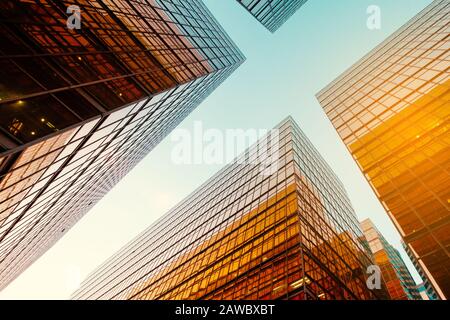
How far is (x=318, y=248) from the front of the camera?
1759cm

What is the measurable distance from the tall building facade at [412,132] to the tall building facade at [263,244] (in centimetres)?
475

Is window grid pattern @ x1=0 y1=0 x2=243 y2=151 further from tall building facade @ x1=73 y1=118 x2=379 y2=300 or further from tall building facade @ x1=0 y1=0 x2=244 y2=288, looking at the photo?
tall building facade @ x1=73 y1=118 x2=379 y2=300

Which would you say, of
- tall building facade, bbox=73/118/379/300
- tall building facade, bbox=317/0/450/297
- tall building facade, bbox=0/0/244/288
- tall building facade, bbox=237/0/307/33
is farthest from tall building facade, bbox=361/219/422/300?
tall building facade, bbox=0/0/244/288

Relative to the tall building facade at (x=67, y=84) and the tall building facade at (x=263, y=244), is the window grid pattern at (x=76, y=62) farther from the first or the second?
the tall building facade at (x=263, y=244)

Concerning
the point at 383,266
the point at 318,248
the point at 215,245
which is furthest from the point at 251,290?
the point at 383,266

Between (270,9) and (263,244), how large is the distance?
28.9 m

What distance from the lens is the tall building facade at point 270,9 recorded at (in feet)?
109

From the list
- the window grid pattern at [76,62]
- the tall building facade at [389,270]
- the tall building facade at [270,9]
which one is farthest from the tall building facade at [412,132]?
the tall building facade at [389,270]

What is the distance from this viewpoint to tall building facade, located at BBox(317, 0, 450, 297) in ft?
46.8

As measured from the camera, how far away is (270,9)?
34688mm

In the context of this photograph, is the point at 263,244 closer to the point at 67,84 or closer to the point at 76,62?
the point at 67,84

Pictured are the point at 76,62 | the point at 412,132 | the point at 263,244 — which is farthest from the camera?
the point at 263,244

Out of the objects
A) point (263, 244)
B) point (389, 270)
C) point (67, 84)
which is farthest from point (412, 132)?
point (389, 270)

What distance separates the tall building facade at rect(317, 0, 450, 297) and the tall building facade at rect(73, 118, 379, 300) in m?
4.75
